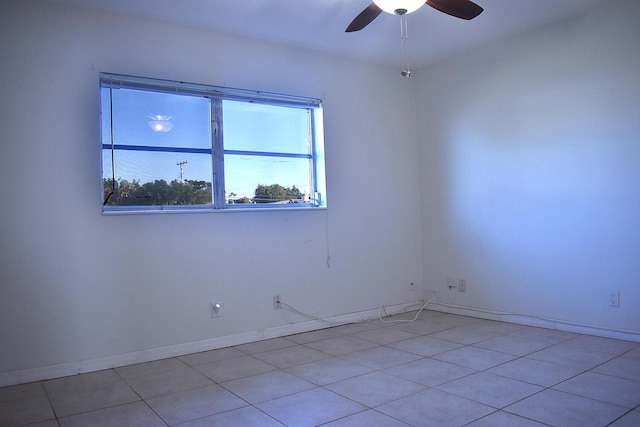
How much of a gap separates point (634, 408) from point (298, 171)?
9.29 feet

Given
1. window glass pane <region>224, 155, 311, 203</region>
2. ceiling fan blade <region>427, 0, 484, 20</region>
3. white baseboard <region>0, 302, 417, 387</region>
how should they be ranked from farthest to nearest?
window glass pane <region>224, 155, 311, 203</region> < white baseboard <region>0, 302, 417, 387</region> < ceiling fan blade <region>427, 0, 484, 20</region>

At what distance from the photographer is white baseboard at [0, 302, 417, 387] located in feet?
9.20

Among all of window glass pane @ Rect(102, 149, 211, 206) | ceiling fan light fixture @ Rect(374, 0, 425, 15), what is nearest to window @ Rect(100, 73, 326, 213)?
window glass pane @ Rect(102, 149, 211, 206)

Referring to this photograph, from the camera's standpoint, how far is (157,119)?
10.9 ft

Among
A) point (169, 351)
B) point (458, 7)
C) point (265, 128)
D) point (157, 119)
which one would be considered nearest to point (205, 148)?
point (157, 119)

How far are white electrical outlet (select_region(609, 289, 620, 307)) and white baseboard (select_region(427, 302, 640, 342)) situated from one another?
0.60 feet

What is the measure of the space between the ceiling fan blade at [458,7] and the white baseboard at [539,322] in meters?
2.44

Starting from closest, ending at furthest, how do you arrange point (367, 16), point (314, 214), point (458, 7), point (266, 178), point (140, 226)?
point (458, 7), point (367, 16), point (140, 226), point (266, 178), point (314, 214)

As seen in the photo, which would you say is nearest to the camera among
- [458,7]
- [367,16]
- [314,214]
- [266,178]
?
[458,7]

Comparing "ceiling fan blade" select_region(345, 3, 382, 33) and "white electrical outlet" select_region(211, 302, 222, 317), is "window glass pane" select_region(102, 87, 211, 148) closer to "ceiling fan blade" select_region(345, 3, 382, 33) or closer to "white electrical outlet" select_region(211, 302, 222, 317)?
"white electrical outlet" select_region(211, 302, 222, 317)

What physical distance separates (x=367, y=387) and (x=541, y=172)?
2328mm

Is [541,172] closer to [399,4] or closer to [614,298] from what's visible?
[614,298]

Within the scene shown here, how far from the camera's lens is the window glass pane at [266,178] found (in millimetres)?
3645

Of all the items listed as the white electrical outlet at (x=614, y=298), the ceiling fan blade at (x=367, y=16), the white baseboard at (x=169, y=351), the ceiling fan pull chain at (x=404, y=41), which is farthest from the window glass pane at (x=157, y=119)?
the white electrical outlet at (x=614, y=298)
